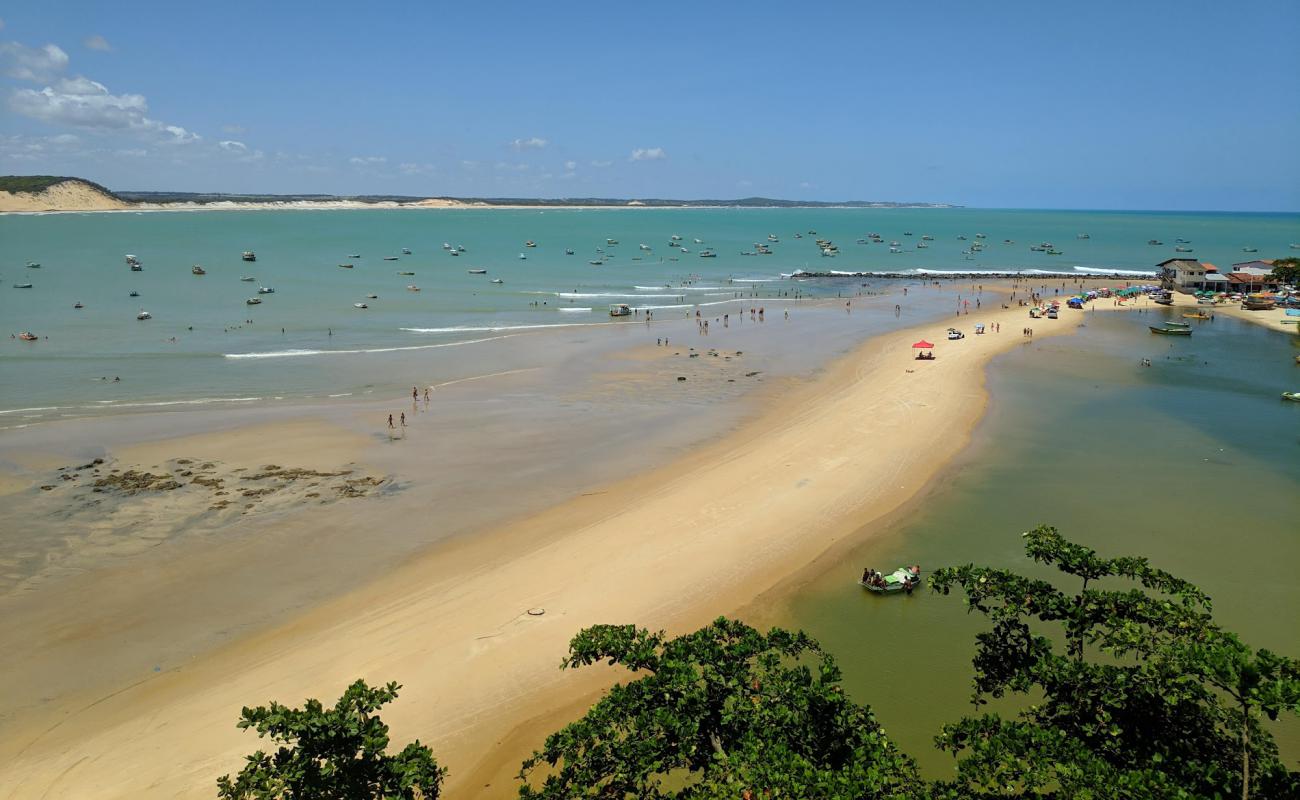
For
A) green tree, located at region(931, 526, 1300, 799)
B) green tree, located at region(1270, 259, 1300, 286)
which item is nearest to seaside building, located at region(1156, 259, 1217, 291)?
green tree, located at region(1270, 259, 1300, 286)

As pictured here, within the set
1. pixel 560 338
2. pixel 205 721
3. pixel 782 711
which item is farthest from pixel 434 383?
pixel 782 711

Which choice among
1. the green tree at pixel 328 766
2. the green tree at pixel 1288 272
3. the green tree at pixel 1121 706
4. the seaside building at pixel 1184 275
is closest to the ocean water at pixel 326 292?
the seaside building at pixel 1184 275

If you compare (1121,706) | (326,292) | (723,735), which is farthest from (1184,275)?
(326,292)

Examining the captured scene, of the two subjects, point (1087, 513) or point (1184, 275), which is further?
point (1184, 275)

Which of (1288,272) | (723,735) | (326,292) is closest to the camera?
(723,735)

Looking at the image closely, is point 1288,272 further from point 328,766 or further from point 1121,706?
point 328,766

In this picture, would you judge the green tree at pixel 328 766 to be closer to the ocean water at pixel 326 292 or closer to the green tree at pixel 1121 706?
the green tree at pixel 1121 706

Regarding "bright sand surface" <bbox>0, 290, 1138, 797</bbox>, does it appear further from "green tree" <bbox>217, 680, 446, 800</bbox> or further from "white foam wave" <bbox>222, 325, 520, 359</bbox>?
"white foam wave" <bbox>222, 325, 520, 359</bbox>

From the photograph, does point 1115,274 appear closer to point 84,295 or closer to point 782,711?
point 782,711
